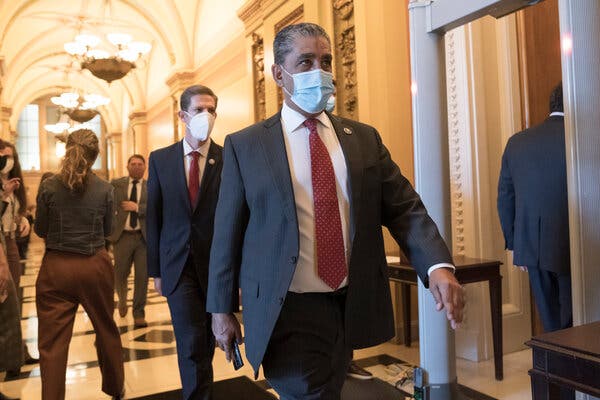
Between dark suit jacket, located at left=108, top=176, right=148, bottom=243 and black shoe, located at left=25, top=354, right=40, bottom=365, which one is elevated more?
dark suit jacket, located at left=108, top=176, right=148, bottom=243

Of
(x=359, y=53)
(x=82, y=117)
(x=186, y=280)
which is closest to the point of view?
(x=186, y=280)

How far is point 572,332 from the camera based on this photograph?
1764 millimetres

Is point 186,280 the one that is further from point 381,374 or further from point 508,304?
point 508,304

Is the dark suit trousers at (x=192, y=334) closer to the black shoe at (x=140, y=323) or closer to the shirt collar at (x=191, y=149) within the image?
the shirt collar at (x=191, y=149)

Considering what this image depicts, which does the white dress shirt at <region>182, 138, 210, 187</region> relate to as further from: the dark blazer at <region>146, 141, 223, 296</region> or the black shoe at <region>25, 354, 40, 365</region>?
the black shoe at <region>25, 354, 40, 365</region>

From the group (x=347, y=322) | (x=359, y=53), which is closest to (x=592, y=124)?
(x=347, y=322)

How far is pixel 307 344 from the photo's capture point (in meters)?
1.72

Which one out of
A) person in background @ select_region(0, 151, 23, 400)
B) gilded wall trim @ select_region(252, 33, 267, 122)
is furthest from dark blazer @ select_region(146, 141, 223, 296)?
gilded wall trim @ select_region(252, 33, 267, 122)

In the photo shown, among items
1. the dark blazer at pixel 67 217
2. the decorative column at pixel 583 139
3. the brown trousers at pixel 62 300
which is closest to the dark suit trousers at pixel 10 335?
the brown trousers at pixel 62 300

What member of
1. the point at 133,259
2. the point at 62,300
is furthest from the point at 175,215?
the point at 133,259

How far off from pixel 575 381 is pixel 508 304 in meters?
2.92

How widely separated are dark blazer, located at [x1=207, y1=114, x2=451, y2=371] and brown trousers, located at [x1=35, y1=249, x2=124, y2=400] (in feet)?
5.62

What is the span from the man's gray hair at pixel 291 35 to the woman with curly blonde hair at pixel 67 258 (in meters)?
1.83

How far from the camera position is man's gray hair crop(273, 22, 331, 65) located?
1.75m
